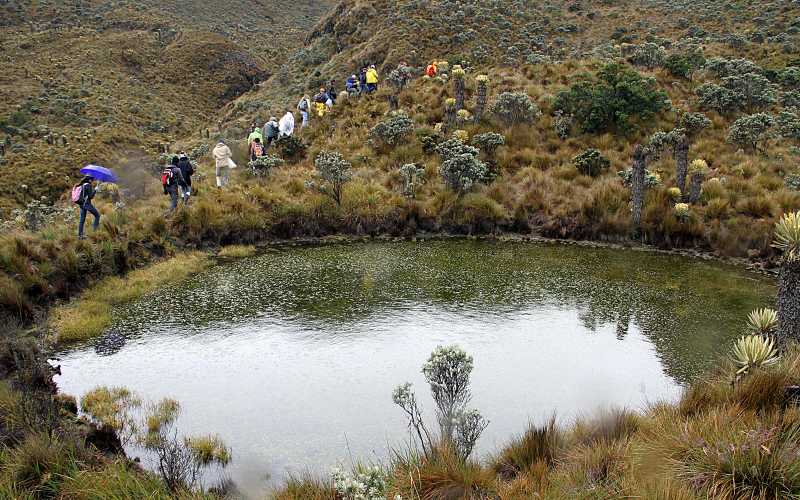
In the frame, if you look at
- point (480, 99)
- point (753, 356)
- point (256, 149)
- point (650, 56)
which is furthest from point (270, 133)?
point (753, 356)

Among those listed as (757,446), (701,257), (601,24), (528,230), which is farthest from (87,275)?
(601,24)

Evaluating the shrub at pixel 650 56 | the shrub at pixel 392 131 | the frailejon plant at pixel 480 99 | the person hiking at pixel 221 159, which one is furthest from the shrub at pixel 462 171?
the shrub at pixel 650 56

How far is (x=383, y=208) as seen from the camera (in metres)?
16.4

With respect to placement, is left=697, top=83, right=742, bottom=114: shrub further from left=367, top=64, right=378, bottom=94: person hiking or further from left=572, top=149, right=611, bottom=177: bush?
left=367, top=64, right=378, bottom=94: person hiking

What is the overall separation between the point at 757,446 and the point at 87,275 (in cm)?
1221

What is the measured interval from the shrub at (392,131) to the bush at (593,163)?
6.40 meters

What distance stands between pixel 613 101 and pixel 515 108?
3468 millimetres

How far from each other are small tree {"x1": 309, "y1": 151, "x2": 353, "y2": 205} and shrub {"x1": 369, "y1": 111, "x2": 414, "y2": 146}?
12.4 ft

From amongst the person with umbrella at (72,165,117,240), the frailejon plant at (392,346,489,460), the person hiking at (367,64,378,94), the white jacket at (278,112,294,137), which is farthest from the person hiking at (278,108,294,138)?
the frailejon plant at (392,346,489,460)

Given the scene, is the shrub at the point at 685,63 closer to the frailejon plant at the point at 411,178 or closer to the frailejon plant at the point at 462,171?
the frailejon plant at the point at 462,171

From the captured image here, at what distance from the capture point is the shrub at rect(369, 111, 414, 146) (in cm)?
2038

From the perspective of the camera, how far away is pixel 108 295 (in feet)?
36.6

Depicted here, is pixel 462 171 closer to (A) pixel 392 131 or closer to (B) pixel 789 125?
(A) pixel 392 131

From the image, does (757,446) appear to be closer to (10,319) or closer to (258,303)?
(258,303)
